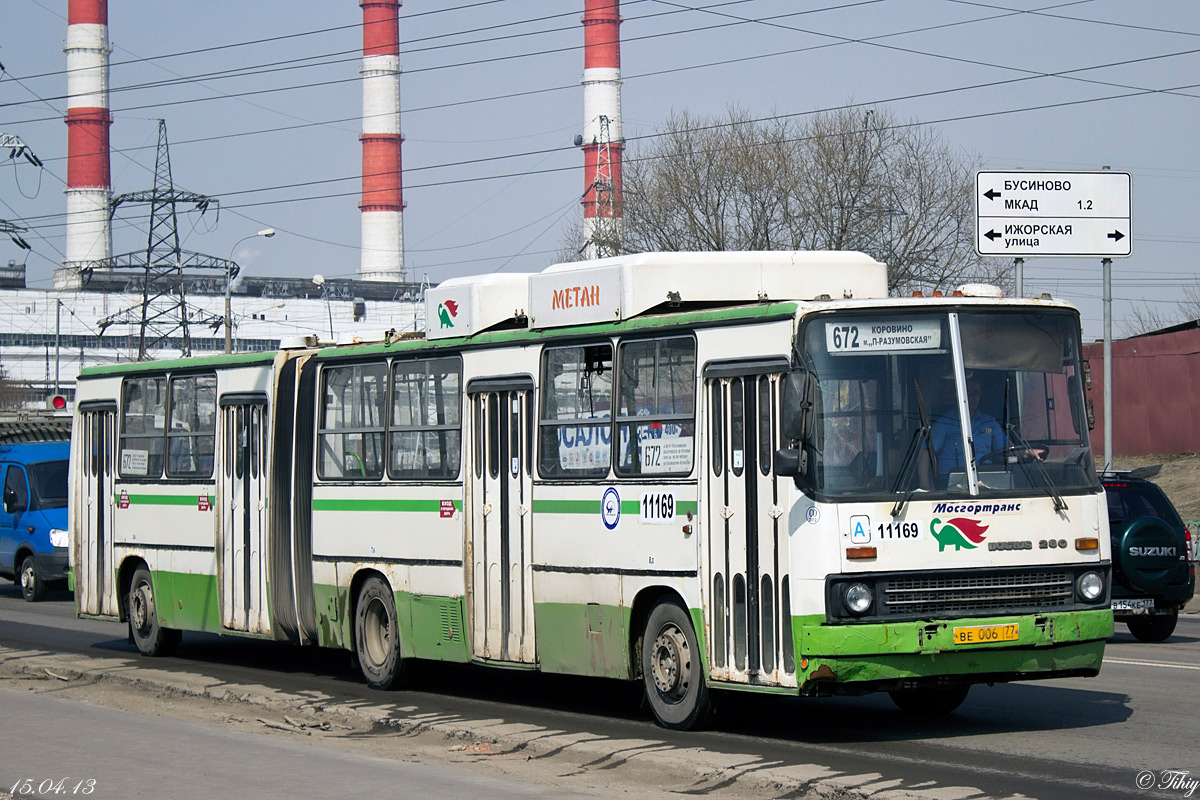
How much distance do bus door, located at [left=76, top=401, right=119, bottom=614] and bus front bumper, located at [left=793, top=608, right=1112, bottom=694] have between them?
10.2m

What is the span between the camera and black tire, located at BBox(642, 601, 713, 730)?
10391 mm

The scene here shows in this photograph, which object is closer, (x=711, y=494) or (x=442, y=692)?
(x=711, y=494)

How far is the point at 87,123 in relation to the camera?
100m

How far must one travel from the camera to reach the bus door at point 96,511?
17375 mm

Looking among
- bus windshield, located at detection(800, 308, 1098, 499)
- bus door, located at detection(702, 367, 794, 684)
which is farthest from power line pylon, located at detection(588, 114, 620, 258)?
bus windshield, located at detection(800, 308, 1098, 499)

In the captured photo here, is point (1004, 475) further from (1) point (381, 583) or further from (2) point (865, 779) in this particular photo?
(1) point (381, 583)

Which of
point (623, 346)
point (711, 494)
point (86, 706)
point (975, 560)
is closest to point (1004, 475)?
point (975, 560)

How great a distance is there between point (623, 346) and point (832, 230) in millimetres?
34127

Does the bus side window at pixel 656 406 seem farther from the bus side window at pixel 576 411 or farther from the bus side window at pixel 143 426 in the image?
the bus side window at pixel 143 426

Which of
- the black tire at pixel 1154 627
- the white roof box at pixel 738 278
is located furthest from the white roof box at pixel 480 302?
the black tire at pixel 1154 627

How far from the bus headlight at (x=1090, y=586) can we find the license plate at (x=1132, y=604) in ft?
21.7

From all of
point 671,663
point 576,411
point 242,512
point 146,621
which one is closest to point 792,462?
point 671,663

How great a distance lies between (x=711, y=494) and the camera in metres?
10.3

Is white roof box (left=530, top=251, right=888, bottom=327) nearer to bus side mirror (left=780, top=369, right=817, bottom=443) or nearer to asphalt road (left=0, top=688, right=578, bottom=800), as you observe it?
bus side mirror (left=780, top=369, right=817, bottom=443)
